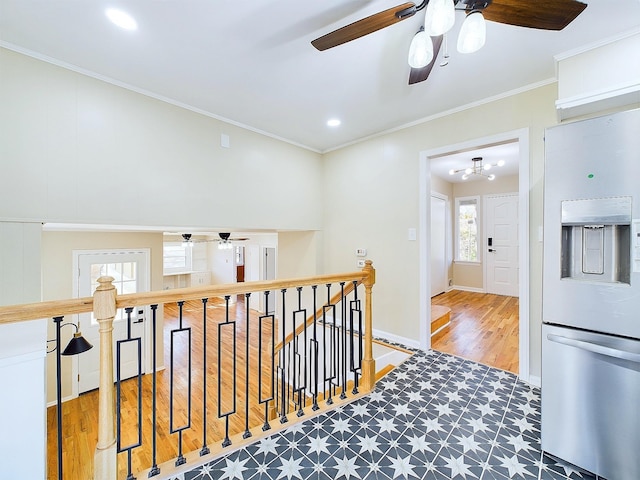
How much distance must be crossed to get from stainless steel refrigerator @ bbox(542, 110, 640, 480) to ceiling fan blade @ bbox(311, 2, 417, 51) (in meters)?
1.07

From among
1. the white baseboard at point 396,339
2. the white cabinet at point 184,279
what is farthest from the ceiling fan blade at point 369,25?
the white cabinet at point 184,279

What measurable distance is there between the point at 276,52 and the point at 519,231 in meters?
2.51

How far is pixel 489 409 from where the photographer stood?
2025 mm

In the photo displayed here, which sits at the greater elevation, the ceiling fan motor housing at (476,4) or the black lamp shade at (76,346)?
the ceiling fan motor housing at (476,4)

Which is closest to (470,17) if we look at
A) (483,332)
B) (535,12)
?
(535,12)

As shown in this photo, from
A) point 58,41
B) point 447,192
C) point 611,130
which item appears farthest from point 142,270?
point 447,192

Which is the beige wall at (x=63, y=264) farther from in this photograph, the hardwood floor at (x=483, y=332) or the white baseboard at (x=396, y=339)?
the hardwood floor at (x=483, y=332)

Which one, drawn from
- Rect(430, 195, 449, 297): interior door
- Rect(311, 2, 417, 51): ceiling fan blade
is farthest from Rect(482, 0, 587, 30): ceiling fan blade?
Rect(430, 195, 449, 297): interior door

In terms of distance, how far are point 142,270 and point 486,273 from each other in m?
6.84

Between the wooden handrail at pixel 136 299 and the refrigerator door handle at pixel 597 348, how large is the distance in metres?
1.39

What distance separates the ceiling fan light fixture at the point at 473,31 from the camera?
1233 mm

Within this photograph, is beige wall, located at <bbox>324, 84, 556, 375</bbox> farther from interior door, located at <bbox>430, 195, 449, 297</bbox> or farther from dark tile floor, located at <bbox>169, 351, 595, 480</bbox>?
interior door, located at <bbox>430, 195, 449, 297</bbox>

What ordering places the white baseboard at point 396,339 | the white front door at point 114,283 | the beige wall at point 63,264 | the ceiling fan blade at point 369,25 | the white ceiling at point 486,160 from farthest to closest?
the white ceiling at point 486,160, the white front door at point 114,283, the beige wall at point 63,264, the white baseboard at point 396,339, the ceiling fan blade at point 369,25

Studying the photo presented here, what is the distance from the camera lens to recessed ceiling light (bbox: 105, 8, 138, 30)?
170 centimetres
